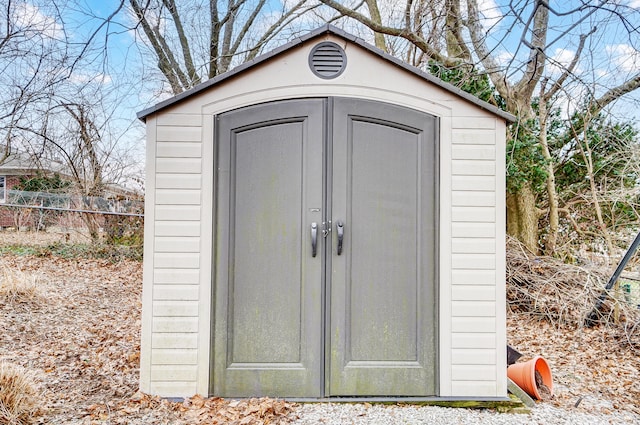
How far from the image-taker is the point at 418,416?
2762mm

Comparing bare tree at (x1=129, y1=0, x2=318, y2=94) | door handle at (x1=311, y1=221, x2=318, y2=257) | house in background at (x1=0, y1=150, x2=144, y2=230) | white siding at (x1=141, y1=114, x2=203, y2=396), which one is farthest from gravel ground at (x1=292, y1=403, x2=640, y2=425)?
bare tree at (x1=129, y1=0, x2=318, y2=94)

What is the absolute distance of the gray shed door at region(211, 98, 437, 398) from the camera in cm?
291

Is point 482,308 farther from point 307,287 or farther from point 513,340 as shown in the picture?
point 513,340

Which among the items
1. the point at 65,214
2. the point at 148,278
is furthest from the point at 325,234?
the point at 65,214

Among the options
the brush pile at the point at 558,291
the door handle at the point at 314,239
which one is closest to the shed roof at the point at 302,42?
the door handle at the point at 314,239

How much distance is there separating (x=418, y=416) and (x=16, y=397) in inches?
96.4

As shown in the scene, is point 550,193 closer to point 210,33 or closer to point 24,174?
point 210,33

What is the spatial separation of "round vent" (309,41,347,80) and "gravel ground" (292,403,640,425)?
2.19 metres

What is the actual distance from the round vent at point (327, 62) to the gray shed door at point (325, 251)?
194 mm

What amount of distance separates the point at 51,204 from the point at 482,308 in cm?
934

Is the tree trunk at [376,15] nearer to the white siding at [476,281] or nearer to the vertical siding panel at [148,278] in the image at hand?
the white siding at [476,281]

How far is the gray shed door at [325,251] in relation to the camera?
2.91 m

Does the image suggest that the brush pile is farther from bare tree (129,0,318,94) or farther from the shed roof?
bare tree (129,0,318,94)

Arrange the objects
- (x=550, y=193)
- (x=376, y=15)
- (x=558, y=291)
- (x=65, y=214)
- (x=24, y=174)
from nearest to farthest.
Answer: (x=558, y=291)
(x=550, y=193)
(x=376, y=15)
(x=65, y=214)
(x=24, y=174)
